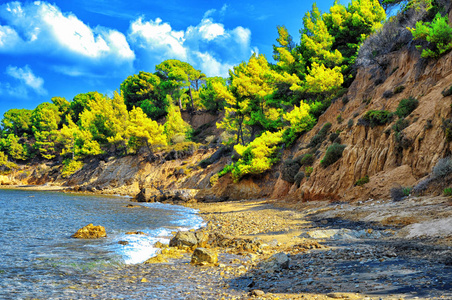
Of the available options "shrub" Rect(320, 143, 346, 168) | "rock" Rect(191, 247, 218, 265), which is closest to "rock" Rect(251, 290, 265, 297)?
"rock" Rect(191, 247, 218, 265)

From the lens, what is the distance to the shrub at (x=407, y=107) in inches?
674

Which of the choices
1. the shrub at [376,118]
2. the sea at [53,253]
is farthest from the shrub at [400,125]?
the sea at [53,253]

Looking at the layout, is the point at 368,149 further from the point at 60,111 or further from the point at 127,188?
the point at 60,111

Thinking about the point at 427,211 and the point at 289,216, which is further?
the point at 289,216

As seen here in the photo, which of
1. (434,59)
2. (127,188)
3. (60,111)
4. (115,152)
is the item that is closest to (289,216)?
(434,59)

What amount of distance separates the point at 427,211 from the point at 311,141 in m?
17.5

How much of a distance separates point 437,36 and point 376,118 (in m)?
5.65

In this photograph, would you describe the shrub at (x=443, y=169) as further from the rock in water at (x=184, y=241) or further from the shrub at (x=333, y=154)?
the rock in water at (x=184, y=241)

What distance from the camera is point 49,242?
37.4ft

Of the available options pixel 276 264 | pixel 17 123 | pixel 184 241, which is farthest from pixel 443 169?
pixel 17 123

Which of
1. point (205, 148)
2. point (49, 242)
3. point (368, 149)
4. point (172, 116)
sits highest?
point (172, 116)

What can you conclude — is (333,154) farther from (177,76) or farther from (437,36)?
(177,76)

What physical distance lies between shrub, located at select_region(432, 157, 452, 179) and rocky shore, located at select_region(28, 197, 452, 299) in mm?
1164

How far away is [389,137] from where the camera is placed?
16.4 m
